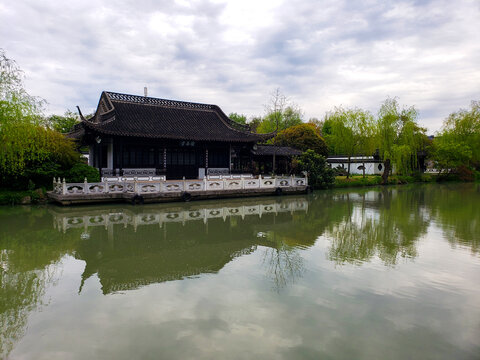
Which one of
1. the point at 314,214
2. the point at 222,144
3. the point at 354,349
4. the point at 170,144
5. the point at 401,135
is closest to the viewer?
the point at 354,349

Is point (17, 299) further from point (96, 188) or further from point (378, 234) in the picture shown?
point (96, 188)

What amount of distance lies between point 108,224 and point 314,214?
6.71 m

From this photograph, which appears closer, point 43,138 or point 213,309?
point 213,309

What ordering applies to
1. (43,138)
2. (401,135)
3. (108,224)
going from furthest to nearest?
(401,135) → (43,138) → (108,224)

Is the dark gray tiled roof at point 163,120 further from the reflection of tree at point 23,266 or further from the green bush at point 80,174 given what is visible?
the reflection of tree at point 23,266

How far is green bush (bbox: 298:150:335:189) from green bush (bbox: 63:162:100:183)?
37.7 ft

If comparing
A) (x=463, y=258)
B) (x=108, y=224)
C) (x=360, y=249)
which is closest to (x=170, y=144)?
(x=108, y=224)

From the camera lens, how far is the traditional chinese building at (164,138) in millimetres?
16219

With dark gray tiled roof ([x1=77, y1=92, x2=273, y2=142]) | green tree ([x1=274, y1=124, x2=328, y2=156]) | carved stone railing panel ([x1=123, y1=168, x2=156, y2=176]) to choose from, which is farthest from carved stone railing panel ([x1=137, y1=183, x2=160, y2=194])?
green tree ([x1=274, y1=124, x2=328, y2=156])

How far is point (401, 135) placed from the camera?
26.8m

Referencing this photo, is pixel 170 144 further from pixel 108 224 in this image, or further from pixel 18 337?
pixel 18 337

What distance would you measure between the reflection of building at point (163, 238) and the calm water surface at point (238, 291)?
0.05 m

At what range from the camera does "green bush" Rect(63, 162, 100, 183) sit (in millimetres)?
14000

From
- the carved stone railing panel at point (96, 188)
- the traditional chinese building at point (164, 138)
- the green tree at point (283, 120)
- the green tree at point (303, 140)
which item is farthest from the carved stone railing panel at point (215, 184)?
the green tree at point (283, 120)
